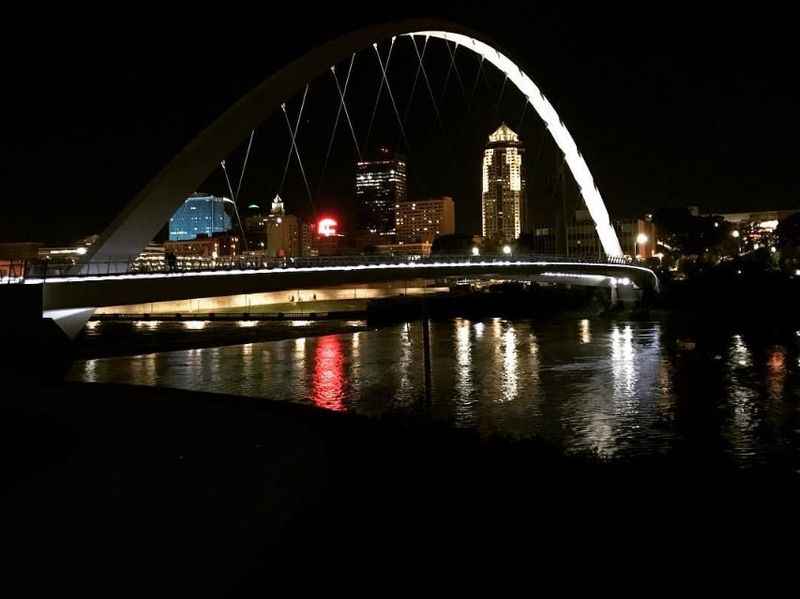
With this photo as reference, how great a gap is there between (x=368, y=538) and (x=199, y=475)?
290cm

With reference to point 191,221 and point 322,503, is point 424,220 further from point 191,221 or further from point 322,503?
point 322,503

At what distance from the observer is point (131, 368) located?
2738 centimetres

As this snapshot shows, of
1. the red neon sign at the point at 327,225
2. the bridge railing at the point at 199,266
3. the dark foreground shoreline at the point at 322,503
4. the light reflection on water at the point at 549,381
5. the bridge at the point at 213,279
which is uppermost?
the red neon sign at the point at 327,225

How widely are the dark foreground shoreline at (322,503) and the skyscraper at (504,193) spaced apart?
175 m

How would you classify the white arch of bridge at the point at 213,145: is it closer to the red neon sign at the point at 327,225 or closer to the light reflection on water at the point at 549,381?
the light reflection on water at the point at 549,381

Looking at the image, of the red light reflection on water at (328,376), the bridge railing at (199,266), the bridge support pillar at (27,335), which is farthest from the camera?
the bridge railing at (199,266)

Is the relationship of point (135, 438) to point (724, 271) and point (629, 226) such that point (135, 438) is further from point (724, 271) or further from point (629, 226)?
point (629, 226)

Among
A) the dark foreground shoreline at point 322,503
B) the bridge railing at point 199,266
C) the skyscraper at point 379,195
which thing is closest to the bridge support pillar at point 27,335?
the bridge railing at point 199,266

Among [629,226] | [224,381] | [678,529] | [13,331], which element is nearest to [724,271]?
[629,226]

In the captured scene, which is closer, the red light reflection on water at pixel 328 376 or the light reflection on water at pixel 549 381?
the light reflection on water at pixel 549 381

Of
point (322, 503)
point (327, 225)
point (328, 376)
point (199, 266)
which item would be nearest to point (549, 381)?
point (328, 376)

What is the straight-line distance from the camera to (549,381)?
2334 cm

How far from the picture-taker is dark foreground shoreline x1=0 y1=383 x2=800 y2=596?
21.1ft

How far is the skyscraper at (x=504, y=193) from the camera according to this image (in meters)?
188
